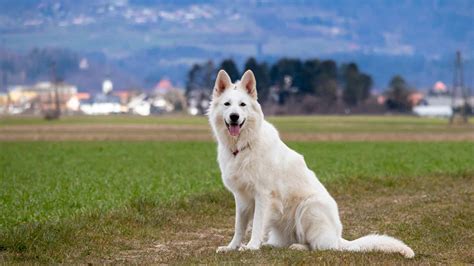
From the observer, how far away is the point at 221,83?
12547 mm

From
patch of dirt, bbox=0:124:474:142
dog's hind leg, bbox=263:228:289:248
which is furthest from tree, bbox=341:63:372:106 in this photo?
dog's hind leg, bbox=263:228:289:248

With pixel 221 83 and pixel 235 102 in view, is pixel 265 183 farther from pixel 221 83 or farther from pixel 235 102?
pixel 221 83

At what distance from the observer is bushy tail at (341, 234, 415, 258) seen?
1214 cm

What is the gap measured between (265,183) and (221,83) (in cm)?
141

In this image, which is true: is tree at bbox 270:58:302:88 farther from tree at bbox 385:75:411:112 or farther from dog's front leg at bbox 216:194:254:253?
dog's front leg at bbox 216:194:254:253

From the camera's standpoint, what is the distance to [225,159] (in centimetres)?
1289

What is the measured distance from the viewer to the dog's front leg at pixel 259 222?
12.6 metres

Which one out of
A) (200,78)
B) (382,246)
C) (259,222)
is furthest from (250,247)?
(200,78)

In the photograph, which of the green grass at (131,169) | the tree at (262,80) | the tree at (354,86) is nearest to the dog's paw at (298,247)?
the green grass at (131,169)

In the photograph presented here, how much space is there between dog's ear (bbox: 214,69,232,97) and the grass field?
209 centimetres

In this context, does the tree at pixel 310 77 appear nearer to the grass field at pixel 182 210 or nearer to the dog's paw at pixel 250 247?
the grass field at pixel 182 210

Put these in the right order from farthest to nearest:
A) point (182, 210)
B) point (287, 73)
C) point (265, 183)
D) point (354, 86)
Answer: point (354, 86), point (287, 73), point (182, 210), point (265, 183)

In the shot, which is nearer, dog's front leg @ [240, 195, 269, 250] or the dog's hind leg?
dog's front leg @ [240, 195, 269, 250]

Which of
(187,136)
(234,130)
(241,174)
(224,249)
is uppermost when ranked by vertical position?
(234,130)
